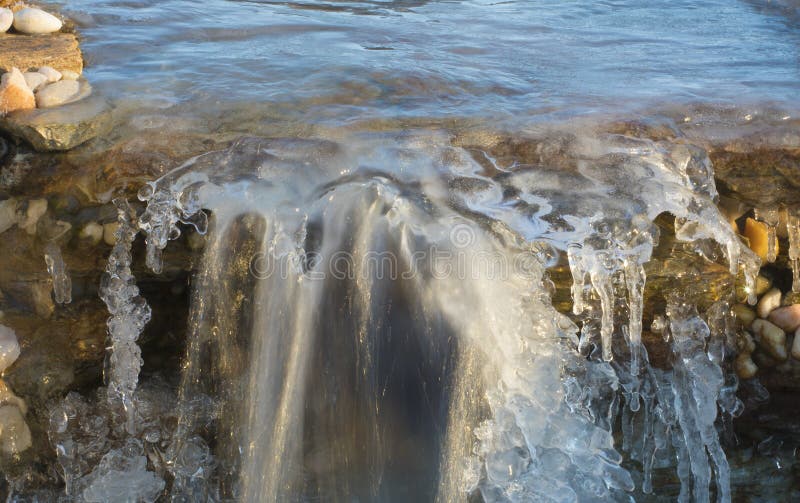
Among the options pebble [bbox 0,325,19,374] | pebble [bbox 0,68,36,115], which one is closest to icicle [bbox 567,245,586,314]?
pebble [bbox 0,325,19,374]

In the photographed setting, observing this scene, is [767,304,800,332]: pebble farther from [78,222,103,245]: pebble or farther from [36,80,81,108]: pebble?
[36,80,81,108]: pebble

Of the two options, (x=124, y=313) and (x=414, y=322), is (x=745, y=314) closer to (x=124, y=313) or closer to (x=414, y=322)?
(x=414, y=322)

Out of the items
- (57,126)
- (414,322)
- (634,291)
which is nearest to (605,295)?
(634,291)

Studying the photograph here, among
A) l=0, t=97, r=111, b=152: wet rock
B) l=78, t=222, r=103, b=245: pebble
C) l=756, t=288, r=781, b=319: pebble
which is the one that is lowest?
l=756, t=288, r=781, b=319: pebble

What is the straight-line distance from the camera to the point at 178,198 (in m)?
2.59

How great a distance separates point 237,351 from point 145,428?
0.43m

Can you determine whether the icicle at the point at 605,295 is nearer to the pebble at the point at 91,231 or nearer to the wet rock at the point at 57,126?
the pebble at the point at 91,231

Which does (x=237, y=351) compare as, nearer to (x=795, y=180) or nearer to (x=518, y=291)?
(x=518, y=291)

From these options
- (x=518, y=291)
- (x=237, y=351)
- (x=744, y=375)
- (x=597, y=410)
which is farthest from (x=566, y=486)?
(x=237, y=351)

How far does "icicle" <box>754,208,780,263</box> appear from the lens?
2.79 metres

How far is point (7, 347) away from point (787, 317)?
2604 millimetres

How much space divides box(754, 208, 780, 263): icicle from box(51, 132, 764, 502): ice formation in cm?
14

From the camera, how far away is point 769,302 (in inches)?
115

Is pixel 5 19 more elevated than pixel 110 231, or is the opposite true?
pixel 5 19
